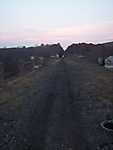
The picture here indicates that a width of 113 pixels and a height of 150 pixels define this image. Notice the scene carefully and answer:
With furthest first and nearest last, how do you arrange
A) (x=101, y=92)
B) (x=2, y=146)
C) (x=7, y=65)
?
(x=7, y=65) → (x=101, y=92) → (x=2, y=146)

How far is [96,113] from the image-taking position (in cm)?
1016

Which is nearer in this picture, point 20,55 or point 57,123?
point 57,123

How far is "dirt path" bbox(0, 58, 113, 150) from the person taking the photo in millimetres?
7234

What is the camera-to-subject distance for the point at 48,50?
9181 cm

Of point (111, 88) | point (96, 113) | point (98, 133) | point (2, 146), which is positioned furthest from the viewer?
point (111, 88)

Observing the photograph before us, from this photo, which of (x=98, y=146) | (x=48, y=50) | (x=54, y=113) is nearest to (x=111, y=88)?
(x=54, y=113)

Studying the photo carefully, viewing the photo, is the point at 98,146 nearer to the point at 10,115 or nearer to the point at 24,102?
the point at 10,115

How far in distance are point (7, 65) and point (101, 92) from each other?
19508 mm

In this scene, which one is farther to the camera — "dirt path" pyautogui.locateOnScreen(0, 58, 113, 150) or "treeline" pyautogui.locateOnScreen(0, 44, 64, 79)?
"treeline" pyautogui.locateOnScreen(0, 44, 64, 79)

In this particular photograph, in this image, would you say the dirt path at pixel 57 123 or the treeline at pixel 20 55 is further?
the treeline at pixel 20 55

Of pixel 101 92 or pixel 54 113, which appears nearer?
pixel 54 113

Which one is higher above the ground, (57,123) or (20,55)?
(57,123)

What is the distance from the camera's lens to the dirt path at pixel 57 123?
723 centimetres

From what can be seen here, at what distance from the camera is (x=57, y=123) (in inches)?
355
